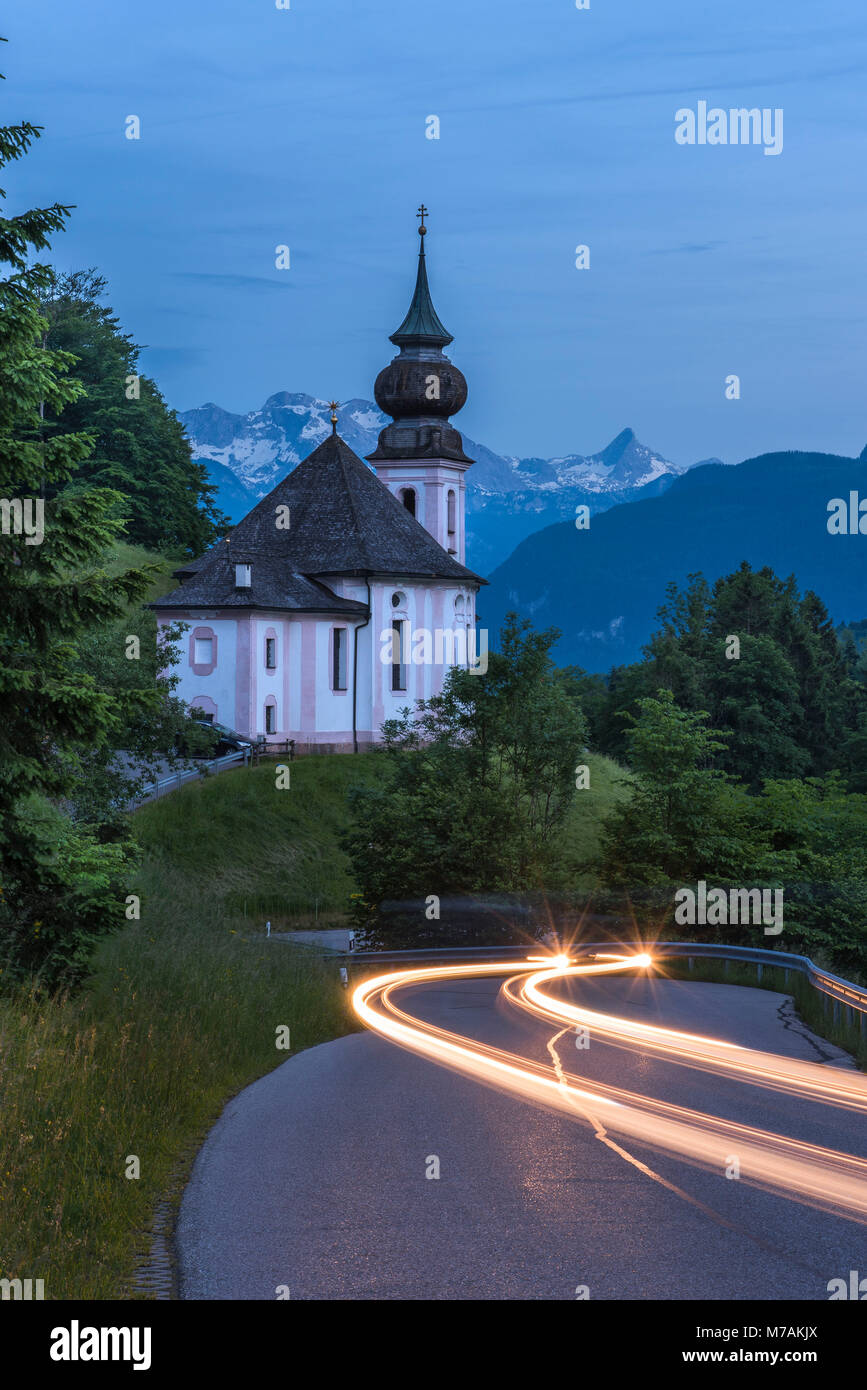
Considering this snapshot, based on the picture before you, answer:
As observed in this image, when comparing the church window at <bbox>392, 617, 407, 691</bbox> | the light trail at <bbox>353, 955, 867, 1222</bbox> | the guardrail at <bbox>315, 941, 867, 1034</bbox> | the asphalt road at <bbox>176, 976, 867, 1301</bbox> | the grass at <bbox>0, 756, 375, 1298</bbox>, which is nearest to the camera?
the asphalt road at <bbox>176, 976, 867, 1301</bbox>

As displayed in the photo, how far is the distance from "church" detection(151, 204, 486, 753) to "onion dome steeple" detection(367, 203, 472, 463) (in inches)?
18.9

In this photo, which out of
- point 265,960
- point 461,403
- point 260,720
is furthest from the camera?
point 461,403

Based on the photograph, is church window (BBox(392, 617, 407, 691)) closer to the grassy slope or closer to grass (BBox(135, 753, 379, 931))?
grass (BBox(135, 753, 379, 931))

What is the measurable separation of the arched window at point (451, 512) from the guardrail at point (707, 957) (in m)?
46.3

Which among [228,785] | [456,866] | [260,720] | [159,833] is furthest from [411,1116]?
[260,720]

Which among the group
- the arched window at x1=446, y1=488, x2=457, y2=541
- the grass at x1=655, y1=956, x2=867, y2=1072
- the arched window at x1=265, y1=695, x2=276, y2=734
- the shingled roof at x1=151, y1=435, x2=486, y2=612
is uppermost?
the arched window at x1=446, y1=488, x2=457, y2=541

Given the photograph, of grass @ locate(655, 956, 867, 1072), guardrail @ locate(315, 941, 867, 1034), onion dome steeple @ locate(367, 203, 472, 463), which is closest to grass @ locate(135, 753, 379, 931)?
guardrail @ locate(315, 941, 867, 1034)

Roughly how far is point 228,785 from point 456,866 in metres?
17.4

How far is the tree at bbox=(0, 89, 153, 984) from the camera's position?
12.6 meters

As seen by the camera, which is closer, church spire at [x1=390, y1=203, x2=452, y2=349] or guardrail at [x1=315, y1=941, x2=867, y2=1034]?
guardrail at [x1=315, y1=941, x2=867, y2=1034]

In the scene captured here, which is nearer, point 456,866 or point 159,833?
point 456,866

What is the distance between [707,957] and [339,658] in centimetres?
3865

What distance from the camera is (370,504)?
70188 millimetres
